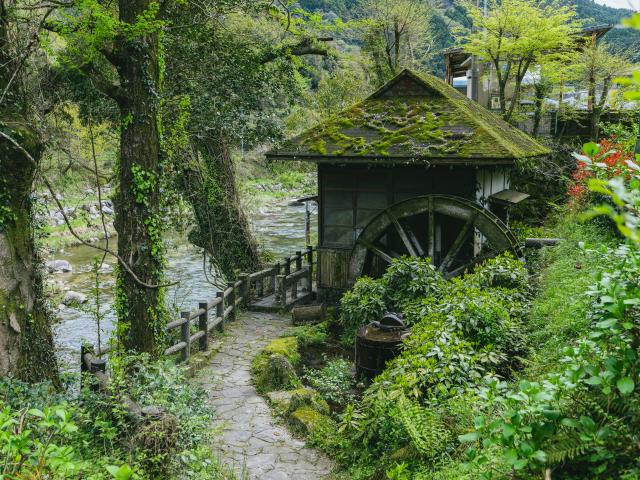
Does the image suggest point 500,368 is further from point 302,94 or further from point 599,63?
point 599,63

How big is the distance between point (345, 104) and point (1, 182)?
19405 mm

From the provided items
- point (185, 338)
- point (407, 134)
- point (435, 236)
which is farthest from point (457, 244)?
point (185, 338)

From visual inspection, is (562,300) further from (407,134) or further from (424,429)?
(407,134)

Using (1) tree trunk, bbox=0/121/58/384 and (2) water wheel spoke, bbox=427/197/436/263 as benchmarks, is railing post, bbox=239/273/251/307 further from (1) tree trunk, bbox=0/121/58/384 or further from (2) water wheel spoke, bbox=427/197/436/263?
(1) tree trunk, bbox=0/121/58/384

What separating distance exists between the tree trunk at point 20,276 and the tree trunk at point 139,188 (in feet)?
3.84

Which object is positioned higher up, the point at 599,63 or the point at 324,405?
the point at 599,63

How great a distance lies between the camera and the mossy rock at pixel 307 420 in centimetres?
714

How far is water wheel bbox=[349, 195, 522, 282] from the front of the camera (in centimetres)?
1095

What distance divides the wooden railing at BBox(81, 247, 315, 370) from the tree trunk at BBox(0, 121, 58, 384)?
2.33 feet

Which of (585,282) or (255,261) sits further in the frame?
(255,261)

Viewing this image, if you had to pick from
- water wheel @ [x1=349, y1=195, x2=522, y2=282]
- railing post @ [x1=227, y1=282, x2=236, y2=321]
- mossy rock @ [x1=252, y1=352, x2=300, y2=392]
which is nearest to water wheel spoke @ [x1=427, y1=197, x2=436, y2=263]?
water wheel @ [x1=349, y1=195, x2=522, y2=282]

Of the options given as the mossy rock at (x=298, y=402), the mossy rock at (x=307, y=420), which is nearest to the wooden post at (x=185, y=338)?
Result: the mossy rock at (x=298, y=402)

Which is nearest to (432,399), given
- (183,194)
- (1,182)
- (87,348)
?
(87,348)

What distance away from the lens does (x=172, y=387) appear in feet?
21.1
